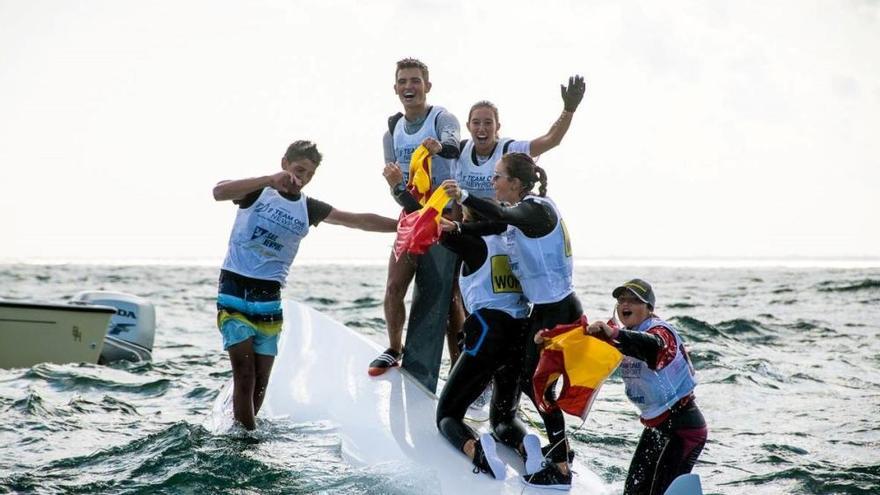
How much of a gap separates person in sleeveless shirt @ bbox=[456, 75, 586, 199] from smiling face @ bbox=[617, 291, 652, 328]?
1.40m

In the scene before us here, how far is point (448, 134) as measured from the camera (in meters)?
7.11

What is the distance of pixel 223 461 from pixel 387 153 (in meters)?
2.59

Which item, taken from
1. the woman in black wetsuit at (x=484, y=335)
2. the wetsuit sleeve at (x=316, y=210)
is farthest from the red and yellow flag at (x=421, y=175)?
the woman in black wetsuit at (x=484, y=335)

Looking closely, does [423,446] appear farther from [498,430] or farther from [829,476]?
[829,476]

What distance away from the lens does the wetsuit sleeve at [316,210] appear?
7059 millimetres

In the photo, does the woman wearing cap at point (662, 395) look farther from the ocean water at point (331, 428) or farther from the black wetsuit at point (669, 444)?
the ocean water at point (331, 428)

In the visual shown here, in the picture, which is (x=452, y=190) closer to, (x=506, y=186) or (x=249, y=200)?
(x=506, y=186)

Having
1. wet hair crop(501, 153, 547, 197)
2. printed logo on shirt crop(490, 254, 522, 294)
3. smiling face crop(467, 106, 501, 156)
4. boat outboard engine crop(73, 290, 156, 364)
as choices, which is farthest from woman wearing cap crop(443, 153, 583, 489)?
boat outboard engine crop(73, 290, 156, 364)

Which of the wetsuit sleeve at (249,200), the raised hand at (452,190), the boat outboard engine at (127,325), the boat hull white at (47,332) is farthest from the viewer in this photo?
the boat outboard engine at (127,325)

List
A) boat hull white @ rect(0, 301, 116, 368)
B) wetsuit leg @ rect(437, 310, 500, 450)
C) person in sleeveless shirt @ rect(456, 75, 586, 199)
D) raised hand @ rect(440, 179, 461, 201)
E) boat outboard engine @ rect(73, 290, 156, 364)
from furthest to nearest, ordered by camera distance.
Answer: boat outboard engine @ rect(73, 290, 156, 364), boat hull white @ rect(0, 301, 116, 368), person in sleeveless shirt @ rect(456, 75, 586, 199), wetsuit leg @ rect(437, 310, 500, 450), raised hand @ rect(440, 179, 461, 201)

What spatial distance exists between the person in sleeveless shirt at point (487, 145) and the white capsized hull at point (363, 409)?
160 centimetres

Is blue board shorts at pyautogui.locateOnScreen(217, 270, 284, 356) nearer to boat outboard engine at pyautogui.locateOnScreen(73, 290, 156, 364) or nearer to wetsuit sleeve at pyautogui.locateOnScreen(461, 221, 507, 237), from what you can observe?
wetsuit sleeve at pyautogui.locateOnScreen(461, 221, 507, 237)

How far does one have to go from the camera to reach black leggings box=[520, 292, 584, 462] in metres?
5.66

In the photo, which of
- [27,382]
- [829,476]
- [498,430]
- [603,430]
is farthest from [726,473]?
[27,382]
